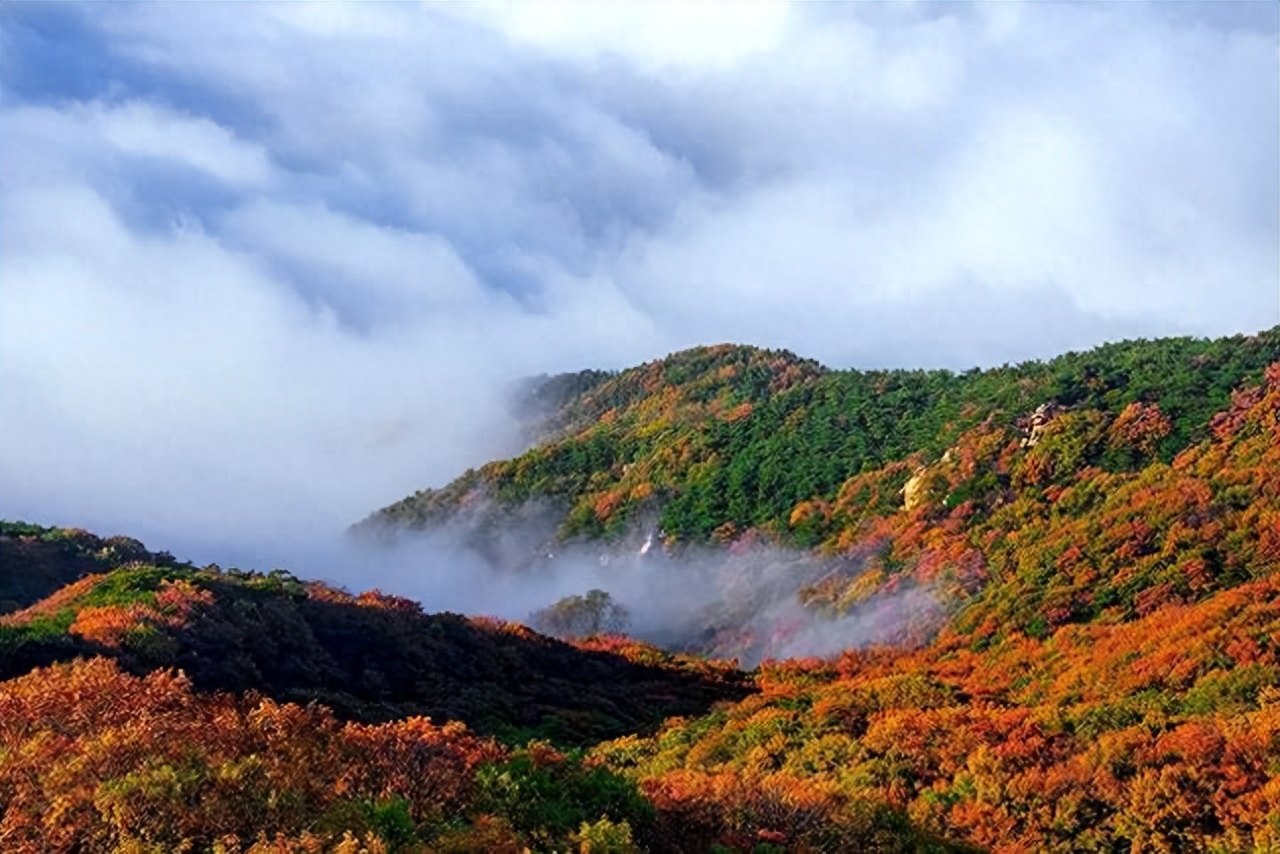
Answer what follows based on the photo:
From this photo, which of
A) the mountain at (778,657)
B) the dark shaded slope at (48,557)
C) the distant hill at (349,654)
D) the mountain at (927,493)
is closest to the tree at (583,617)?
the mountain at (778,657)

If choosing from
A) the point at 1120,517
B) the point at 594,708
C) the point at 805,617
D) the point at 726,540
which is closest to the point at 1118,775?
the point at 594,708

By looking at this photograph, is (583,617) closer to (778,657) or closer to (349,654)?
(778,657)

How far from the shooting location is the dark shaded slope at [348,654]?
139 ft

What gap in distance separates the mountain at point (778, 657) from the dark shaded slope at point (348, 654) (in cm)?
20

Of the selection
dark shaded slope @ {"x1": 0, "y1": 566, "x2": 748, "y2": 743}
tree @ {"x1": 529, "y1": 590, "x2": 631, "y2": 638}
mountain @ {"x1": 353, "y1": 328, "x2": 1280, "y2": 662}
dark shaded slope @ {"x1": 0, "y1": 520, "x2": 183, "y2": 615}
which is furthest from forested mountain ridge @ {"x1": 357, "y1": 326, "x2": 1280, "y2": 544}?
dark shaded slope @ {"x1": 0, "y1": 520, "x2": 183, "y2": 615}

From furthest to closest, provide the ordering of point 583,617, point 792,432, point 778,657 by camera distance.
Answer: point 792,432 → point 583,617 → point 778,657

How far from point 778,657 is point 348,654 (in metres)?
34.6

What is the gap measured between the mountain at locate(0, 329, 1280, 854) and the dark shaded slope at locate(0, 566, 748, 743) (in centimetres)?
20

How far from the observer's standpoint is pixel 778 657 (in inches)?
3054

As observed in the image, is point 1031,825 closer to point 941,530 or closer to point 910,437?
point 941,530

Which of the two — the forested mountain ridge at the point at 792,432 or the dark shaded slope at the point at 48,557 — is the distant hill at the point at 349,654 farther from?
the forested mountain ridge at the point at 792,432

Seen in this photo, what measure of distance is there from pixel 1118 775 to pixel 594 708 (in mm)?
25724

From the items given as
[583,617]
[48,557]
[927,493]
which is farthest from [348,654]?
[927,493]

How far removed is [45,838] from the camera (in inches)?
652
